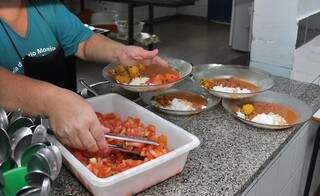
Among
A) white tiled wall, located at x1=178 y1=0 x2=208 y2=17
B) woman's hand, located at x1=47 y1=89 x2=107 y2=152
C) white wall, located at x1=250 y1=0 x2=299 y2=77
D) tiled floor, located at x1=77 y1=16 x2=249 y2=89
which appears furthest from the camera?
white tiled wall, located at x1=178 y1=0 x2=208 y2=17

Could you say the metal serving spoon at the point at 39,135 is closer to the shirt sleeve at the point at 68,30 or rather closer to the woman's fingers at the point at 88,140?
the woman's fingers at the point at 88,140

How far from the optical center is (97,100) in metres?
1.13

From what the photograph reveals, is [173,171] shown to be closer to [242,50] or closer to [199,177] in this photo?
[199,177]

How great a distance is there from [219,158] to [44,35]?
0.74 metres

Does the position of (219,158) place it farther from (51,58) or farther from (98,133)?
(51,58)

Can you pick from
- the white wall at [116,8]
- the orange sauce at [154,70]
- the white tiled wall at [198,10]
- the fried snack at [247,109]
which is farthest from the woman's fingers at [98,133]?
the white tiled wall at [198,10]

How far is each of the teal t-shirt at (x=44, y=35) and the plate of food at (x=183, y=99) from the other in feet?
1.17

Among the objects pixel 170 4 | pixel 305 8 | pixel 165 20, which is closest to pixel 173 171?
pixel 305 8

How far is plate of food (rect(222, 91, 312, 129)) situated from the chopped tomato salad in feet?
1.34

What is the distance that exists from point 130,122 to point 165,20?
6077mm

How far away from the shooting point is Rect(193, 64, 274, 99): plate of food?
→ 1272 mm

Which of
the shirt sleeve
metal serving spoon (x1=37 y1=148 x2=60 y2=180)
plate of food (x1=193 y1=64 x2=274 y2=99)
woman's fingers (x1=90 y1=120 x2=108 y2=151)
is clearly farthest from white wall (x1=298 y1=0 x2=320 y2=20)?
metal serving spoon (x1=37 y1=148 x2=60 y2=180)

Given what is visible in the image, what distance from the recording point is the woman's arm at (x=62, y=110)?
76 centimetres

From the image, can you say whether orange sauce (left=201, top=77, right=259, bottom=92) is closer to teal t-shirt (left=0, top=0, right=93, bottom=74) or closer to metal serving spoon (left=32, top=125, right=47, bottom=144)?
teal t-shirt (left=0, top=0, right=93, bottom=74)
